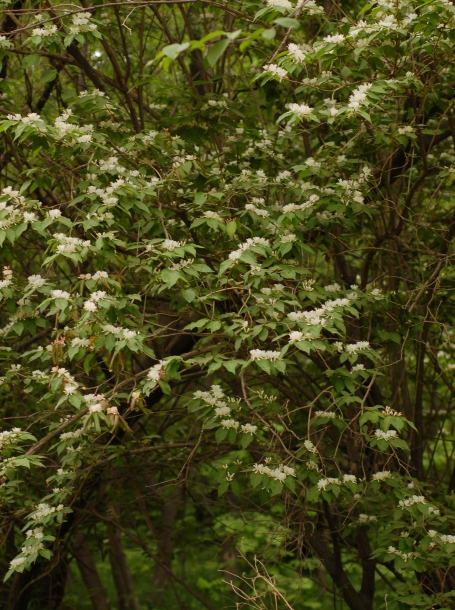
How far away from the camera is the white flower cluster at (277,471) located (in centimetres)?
328

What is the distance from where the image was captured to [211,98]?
14.0 feet

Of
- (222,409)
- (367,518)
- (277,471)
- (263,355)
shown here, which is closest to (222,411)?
(222,409)

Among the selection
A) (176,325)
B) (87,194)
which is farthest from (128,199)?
(176,325)

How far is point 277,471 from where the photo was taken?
3.30m

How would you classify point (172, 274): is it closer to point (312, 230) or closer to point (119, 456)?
point (312, 230)

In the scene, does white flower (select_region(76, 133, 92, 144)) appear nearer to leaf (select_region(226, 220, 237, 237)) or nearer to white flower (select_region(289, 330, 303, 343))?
leaf (select_region(226, 220, 237, 237))

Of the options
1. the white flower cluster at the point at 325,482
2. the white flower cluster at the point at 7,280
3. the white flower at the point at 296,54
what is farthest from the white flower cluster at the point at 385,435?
the white flower cluster at the point at 7,280

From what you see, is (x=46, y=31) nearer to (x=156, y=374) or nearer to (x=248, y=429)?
(x=156, y=374)

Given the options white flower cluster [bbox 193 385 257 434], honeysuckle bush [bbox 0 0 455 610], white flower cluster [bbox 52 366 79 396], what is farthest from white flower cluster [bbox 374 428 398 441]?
white flower cluster [bbox 52 366 79 396]

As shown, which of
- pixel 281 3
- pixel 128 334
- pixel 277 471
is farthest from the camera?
pixel 277 471

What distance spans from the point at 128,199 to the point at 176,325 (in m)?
1.61

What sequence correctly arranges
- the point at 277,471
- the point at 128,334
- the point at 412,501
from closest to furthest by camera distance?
the point at 128,334 < the point at 277,471 < the point at 412,501

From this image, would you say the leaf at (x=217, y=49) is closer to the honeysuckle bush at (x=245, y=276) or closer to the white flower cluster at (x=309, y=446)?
the honeysuckle bush at (x=245, y=276)

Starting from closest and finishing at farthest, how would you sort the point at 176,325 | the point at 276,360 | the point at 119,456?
1. the point at 276,360
2. the point at 119,456
3. the point at 176,325
